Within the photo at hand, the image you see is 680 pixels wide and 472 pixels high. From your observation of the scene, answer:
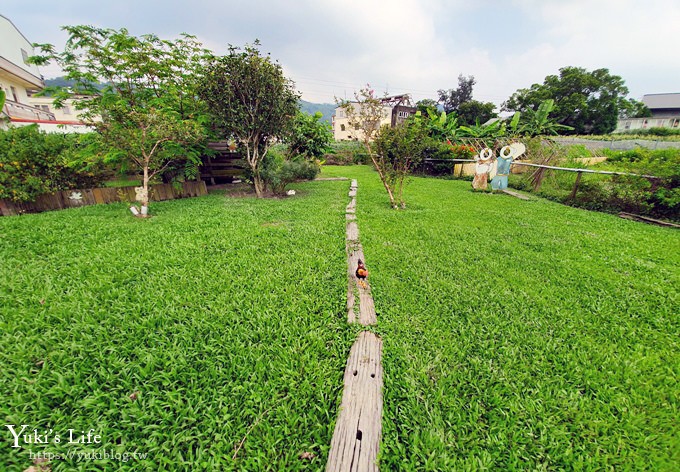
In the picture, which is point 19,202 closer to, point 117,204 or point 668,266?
point 117,204

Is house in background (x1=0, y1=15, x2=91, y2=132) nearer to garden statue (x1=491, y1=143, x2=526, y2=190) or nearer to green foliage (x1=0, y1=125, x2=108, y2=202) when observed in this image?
green foliage (x1=0, y1=125, x2=108, y2=202)

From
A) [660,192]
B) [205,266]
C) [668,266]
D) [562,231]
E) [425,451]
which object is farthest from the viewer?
[660,192]

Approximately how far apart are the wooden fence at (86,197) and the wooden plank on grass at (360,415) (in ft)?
23.8

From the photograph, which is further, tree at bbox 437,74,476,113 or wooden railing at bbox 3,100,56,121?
tree at bbox 437,74,476,113

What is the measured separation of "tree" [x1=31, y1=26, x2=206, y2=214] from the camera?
498 cm

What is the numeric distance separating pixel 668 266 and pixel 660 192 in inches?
142

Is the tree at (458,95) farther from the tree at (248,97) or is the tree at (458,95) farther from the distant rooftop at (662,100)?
the tree at (248,97)

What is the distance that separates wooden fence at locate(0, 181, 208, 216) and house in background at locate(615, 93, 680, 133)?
5818 cm

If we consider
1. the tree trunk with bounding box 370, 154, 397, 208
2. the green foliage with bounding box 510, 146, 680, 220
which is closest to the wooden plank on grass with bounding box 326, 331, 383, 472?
the tree trunk with bounding box 370, 154, 397, 208

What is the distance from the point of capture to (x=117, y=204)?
621cm

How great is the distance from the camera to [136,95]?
645cm

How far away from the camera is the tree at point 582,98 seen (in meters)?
31.2

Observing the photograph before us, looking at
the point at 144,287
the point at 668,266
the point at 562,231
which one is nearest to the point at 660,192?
the point at 562,231

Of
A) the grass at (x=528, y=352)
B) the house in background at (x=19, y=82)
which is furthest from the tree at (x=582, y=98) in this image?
the house in background at (x=19, y=82)
